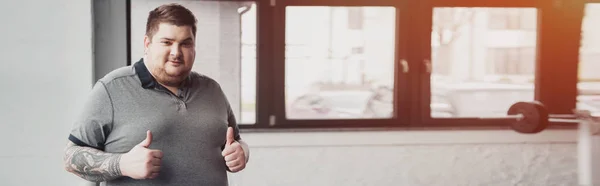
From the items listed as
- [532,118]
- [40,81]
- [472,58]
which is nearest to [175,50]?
[40,81]

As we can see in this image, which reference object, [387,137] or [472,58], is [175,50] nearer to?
[387,137]

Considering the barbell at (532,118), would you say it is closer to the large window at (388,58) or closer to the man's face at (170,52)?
the large window at (388,58)

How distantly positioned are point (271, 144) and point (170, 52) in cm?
142

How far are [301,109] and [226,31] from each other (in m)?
0.47

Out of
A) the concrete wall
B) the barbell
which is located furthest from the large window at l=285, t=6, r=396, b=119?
the barbell

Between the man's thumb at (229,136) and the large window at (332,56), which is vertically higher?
the large window at (332,56)

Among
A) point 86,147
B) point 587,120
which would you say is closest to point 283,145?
point 587,120

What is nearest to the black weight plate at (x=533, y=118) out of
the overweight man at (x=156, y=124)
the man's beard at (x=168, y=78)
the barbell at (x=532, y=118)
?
the barbell at (x=532, y=118)

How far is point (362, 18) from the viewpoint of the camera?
2631 mm

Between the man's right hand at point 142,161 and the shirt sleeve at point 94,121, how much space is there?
2.8 inches

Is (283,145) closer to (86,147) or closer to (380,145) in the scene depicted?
(380,145)

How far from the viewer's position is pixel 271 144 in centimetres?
255

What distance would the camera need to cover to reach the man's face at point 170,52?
117cm

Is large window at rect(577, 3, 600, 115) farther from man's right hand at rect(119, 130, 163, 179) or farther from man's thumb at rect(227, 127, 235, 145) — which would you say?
man's right hand at rect(119, 130, 163, 179)
